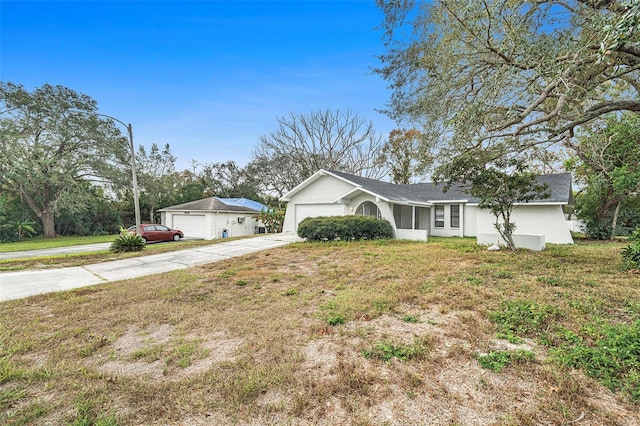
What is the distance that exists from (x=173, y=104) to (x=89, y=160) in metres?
12.7

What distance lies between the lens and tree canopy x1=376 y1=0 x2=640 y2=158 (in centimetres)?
524

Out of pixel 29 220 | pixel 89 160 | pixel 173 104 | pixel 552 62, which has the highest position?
pixel 173 104

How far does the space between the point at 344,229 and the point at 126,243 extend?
32.9 ft

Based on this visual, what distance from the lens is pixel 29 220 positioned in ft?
73.3

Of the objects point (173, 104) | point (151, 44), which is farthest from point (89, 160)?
point (151, 44)

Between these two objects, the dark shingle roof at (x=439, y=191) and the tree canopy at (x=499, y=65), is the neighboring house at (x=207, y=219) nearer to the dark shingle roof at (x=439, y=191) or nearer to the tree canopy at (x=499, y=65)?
the dark shingle roof at (x=439, y=191)

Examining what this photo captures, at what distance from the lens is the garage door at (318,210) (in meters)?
16.1

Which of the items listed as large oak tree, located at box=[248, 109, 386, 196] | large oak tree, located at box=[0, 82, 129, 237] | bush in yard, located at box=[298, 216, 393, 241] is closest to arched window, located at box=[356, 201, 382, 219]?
bush in yard, located at box=[298, 216, 393, 241]

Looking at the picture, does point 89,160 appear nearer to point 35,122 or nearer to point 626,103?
point 35,122

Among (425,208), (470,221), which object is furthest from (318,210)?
(470,221)

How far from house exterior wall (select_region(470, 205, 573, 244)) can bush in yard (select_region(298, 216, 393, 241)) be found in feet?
19.1

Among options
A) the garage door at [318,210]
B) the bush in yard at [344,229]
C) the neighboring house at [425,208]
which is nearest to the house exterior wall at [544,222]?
the neighboring house at [425,208]

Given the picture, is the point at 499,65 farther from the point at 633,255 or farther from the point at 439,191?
the point at 439,191

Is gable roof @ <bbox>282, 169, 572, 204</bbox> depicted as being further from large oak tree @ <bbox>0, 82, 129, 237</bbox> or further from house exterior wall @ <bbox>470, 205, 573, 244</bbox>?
large oak tree @ <bbox>0, 82, 129, 237</bbox>
